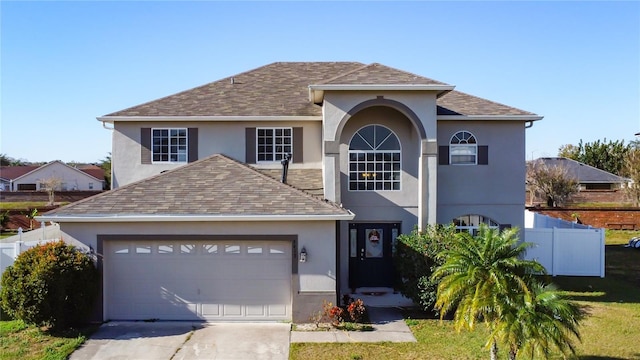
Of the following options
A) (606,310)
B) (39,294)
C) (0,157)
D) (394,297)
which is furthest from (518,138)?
(0,157)

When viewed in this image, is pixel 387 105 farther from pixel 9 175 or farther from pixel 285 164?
pixel 9 175

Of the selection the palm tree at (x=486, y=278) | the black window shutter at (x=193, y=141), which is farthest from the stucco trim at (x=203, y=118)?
the palm tree at (x=486, y=278)

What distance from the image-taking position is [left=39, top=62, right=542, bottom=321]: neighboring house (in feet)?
38.7

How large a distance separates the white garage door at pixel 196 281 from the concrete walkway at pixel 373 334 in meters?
1.24

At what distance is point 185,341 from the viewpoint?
10516mm

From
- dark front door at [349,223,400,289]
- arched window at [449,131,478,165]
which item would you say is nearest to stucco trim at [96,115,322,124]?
dark front door at [349,223,400,289]

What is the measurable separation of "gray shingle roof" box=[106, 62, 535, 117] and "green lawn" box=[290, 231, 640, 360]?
6185mm

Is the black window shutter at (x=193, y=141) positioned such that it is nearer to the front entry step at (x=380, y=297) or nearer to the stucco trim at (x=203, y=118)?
the stucco trim at (x=203, y=118)

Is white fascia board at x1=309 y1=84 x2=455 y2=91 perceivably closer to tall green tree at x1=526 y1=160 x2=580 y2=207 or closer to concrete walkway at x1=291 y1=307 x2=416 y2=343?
concrete walkway at x1=291 y1=307 x2=416 y2=343

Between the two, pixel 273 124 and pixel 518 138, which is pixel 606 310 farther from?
pixel 273 124

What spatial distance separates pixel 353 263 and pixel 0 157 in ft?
309

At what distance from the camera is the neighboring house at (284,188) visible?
11.8 metres

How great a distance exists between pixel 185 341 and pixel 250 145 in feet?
22.6

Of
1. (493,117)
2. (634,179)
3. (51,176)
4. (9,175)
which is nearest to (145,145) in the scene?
(493,117)
